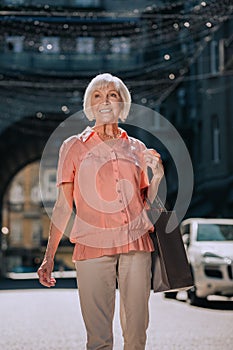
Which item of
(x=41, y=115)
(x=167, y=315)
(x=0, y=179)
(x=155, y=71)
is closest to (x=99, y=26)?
(x=155, y=71)

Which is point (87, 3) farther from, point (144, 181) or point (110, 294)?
point (110, 294)

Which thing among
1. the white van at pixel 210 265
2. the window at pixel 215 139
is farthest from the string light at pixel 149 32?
the white van at pixel 210 265

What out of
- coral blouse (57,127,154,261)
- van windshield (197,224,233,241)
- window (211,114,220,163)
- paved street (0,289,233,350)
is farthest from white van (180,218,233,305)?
window (211,114,220,163)

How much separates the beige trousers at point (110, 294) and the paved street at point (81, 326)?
424 centimetres

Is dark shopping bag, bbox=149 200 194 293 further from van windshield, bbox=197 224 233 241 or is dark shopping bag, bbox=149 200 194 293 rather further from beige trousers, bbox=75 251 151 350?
van windshield, bbox=197 224 233 241

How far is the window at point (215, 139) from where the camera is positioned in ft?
119

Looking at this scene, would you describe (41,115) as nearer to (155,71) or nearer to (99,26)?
(155,71)

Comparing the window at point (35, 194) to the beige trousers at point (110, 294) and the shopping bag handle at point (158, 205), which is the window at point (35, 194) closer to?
the shopping bag handle at point (158, 205)

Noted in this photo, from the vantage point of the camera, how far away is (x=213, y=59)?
A: 35.5 meters

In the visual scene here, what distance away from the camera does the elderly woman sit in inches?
170

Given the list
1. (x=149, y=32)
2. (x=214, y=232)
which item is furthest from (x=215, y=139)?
(x=214, y=232)

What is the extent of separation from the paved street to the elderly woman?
421 cm

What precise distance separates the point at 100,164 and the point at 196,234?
13195 millimetres

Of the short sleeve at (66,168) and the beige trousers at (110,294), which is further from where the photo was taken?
the short sleeve at (66,168)
